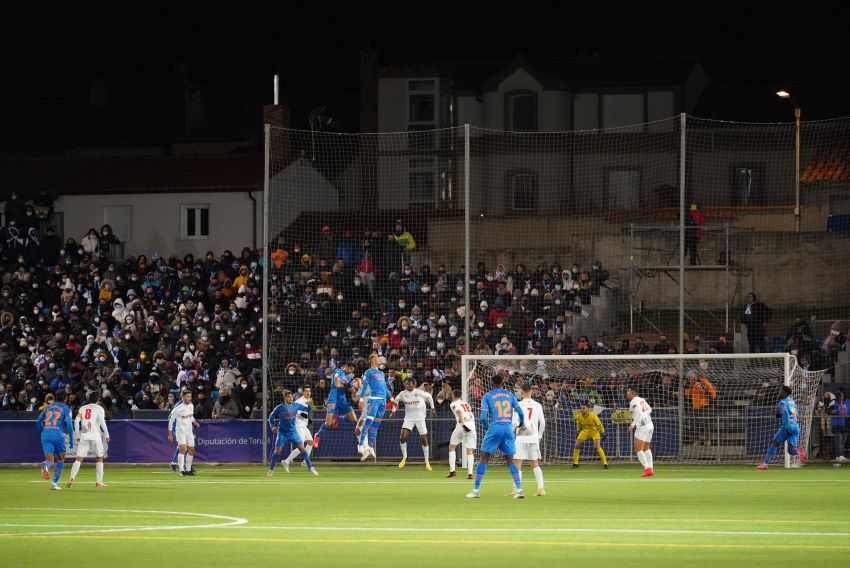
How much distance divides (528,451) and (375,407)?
844cm

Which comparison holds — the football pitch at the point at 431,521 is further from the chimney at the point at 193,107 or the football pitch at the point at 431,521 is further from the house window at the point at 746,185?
the chimney at the point at 193,107

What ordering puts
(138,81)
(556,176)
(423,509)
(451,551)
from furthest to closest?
1. (138,81)
2. (556,176)
3. (423,509)
4. (451,551)

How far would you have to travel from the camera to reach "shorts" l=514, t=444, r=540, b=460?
23.1 meters

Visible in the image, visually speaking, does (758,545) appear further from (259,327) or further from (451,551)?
(259,327)

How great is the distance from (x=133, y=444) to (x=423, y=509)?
17.5 m

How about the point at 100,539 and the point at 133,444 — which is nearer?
the point at 100,539

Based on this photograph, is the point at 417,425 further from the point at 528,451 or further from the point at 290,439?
the point at 528,451

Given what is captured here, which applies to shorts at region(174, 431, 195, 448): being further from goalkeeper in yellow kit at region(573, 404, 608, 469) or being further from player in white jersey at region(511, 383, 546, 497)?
player in white jersey at region(511, 383, 546, 497)

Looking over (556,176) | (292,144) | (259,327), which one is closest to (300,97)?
(292,144)


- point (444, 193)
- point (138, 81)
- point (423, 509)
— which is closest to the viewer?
point (423, 509)

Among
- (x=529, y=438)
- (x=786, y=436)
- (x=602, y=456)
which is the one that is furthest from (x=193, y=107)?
(x=529, y=438)

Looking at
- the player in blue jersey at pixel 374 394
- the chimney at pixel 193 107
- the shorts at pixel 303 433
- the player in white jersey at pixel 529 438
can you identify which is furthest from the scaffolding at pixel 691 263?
the chimney at pixel 193 107

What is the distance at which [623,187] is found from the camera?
165ft

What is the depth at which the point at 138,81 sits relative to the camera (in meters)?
87.1
